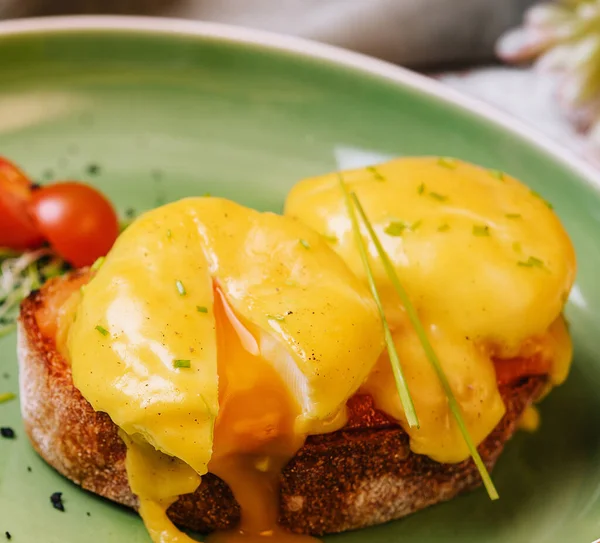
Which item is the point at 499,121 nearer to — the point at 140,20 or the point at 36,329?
the point at 140,20

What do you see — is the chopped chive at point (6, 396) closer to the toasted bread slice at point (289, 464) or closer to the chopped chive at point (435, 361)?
the toasted bread slice at point (289, 464)

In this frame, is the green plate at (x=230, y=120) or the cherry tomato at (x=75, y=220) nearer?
the cherry tomato at (x=75, y=220)

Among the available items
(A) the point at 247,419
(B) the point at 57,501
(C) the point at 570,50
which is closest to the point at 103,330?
(A) the point at 247,419

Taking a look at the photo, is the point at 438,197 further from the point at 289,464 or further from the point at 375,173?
the point at 289,464

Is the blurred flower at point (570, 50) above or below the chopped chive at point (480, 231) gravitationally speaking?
below

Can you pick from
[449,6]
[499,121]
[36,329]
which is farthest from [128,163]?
[449,6]

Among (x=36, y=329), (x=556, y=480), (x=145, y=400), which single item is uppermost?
(x=145, y=400)

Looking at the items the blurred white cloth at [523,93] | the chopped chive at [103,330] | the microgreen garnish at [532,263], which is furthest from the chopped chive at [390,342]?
the blurred white cloth at [523,93]

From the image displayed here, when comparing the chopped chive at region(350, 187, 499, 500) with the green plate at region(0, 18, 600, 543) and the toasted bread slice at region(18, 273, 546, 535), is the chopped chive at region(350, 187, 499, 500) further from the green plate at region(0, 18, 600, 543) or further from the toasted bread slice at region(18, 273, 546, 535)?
the green plate at region(0, 18, 600, 543)
